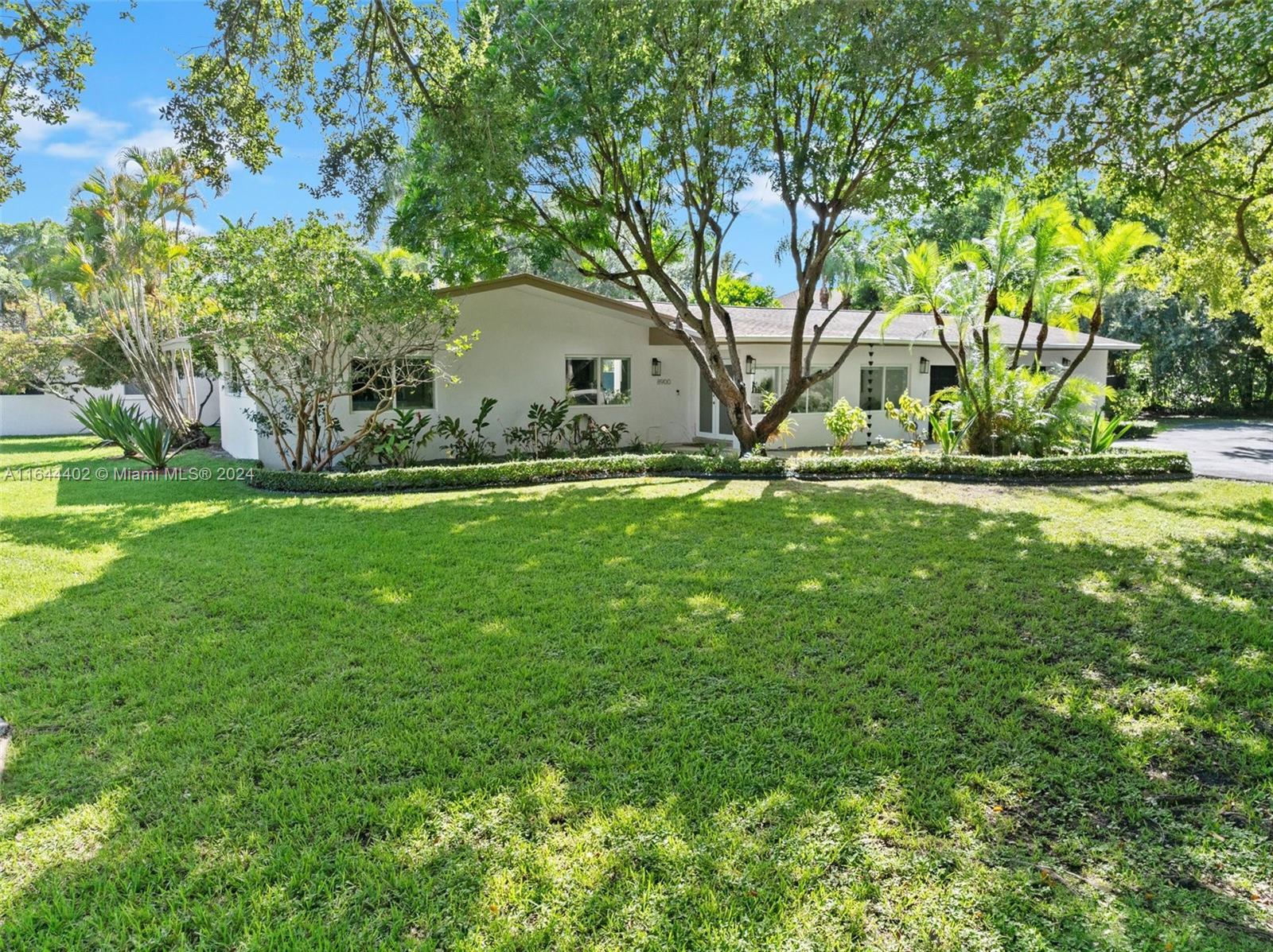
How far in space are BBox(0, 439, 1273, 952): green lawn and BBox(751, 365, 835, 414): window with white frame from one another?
10284mm

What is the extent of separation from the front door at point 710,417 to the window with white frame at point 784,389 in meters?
0.84

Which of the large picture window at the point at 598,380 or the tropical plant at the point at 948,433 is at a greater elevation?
the large picture window at the point at 598,380

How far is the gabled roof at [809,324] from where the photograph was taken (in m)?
14.8

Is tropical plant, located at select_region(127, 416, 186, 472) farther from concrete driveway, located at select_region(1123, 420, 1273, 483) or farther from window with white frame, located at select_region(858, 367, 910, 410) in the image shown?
concrete driveway, located at select_region(1123, 420, 1273, 483)

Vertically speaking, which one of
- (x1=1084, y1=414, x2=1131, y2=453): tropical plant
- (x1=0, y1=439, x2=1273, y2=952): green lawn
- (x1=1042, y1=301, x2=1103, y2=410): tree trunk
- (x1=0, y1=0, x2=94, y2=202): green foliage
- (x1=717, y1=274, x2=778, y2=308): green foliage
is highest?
(x1=717, y1=274, x2=778, y2=308): green foliage

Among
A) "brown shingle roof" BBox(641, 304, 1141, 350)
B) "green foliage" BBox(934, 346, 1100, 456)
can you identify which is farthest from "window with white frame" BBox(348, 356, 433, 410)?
"green foliage" BBox(934, 346, 1100, 456)

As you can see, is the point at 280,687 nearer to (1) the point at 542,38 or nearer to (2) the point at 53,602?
(2) the point at 53,602

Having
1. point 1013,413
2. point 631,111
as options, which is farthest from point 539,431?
point 1013,413

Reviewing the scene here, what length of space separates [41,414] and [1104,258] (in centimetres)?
3041

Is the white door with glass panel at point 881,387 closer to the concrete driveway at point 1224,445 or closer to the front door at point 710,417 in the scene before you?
→ the front door at point 710,417

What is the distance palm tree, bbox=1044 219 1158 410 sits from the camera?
1239cm

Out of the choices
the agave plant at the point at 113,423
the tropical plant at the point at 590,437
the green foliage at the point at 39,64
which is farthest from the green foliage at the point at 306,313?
the tropical plant at the point at 590,437

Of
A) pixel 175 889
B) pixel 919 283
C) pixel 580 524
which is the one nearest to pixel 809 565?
pixel 580 524

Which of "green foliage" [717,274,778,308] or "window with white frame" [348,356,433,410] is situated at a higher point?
"green foliage" [717,274,778,308]
